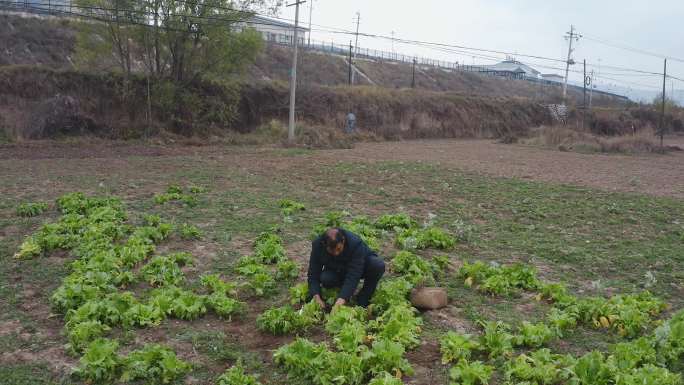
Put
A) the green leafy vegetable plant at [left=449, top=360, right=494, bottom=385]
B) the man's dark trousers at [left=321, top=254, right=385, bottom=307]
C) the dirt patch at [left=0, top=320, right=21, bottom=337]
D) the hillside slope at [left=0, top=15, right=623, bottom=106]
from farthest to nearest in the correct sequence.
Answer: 1. the hillside slope at [left=0, top=15, right=623, bottom=106]
2. the man's dark trousers at [left=321, top=254, right=385, bottom=307]
3. the dirt patch at [left=0, top=320, right=21, bottom=337]
4. the green leafy vegetable plant at [left=449, top=360, right=494, bottom=385]

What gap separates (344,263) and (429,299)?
1163 millimetres

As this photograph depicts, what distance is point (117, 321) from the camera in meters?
6.88

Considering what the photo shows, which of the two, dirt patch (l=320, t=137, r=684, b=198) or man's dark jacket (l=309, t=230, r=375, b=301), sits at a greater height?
dirt patch (l=320, t=137, r=684, b=198)

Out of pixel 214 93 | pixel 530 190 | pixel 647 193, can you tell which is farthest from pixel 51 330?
Answer: pixel 214 93

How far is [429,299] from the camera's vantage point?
7.59 metres

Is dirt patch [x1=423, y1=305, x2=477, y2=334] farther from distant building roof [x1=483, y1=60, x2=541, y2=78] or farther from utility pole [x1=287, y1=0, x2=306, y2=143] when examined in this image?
distant building roof [x1=483, y1=60, x2=541, y2=78]

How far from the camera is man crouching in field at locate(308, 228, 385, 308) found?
7.02 m

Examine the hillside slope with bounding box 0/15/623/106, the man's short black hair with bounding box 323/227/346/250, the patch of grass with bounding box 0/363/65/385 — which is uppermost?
the hillside slope with bounding box 0/15/623/106

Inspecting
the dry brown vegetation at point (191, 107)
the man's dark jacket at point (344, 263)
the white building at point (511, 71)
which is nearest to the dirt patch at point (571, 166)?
the dry brown vegetation at point (191, 107)

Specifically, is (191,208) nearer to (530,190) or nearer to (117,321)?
(117,321)

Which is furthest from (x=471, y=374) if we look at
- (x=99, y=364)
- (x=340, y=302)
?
(x=99, y=364)

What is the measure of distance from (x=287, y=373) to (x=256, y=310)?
1862 millimetres

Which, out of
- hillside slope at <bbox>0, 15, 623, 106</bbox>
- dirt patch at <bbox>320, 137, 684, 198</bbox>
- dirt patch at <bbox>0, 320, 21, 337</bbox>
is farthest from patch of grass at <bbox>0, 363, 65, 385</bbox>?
hillside slope at <bbox>0, 15, 623, 106</bbox>

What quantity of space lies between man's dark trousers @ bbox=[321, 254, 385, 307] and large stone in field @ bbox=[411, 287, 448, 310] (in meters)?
0.59
